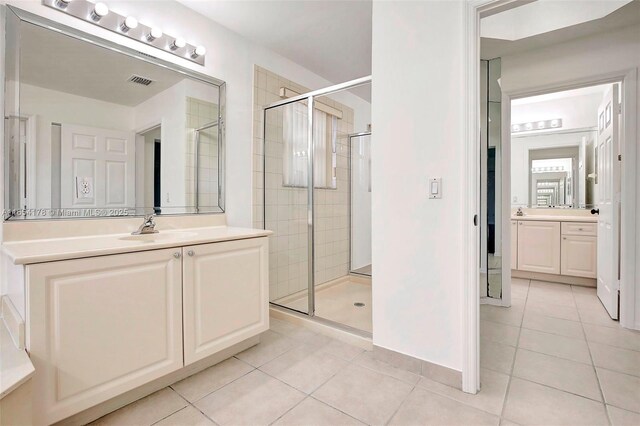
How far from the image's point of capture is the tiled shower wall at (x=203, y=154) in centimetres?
228

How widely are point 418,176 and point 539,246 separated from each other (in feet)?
9.99

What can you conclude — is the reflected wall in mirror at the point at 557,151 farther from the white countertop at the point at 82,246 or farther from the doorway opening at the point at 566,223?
the white countertop at the point at 82,246

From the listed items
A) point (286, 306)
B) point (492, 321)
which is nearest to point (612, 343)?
point (492, 321)

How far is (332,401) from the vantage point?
1508 mm

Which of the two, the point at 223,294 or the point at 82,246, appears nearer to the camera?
the point at 82,246

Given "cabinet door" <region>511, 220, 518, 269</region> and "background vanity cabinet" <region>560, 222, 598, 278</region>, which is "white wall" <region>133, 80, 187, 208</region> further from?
"background vanity cabinet" <region>560, 222, 598, 278</region>

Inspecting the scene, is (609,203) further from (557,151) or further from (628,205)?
(557,151)

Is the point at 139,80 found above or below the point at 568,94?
below

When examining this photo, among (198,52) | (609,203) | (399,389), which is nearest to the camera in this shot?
(399,389)

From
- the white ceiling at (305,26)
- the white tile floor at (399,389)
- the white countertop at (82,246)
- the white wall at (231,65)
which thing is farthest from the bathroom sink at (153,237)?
the white ceiling at (305,26)

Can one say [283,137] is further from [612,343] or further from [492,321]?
[612,343]

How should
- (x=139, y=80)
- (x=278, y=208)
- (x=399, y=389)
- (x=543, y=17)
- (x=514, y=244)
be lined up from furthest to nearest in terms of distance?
(x=514, y=244) < (x=278, y=208) < (x=543, y=17) < (x=139, y=80) < (x=399, y=389)

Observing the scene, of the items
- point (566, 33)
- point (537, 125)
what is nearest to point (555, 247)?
point (537, 125)

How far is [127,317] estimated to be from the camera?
1.41 m
